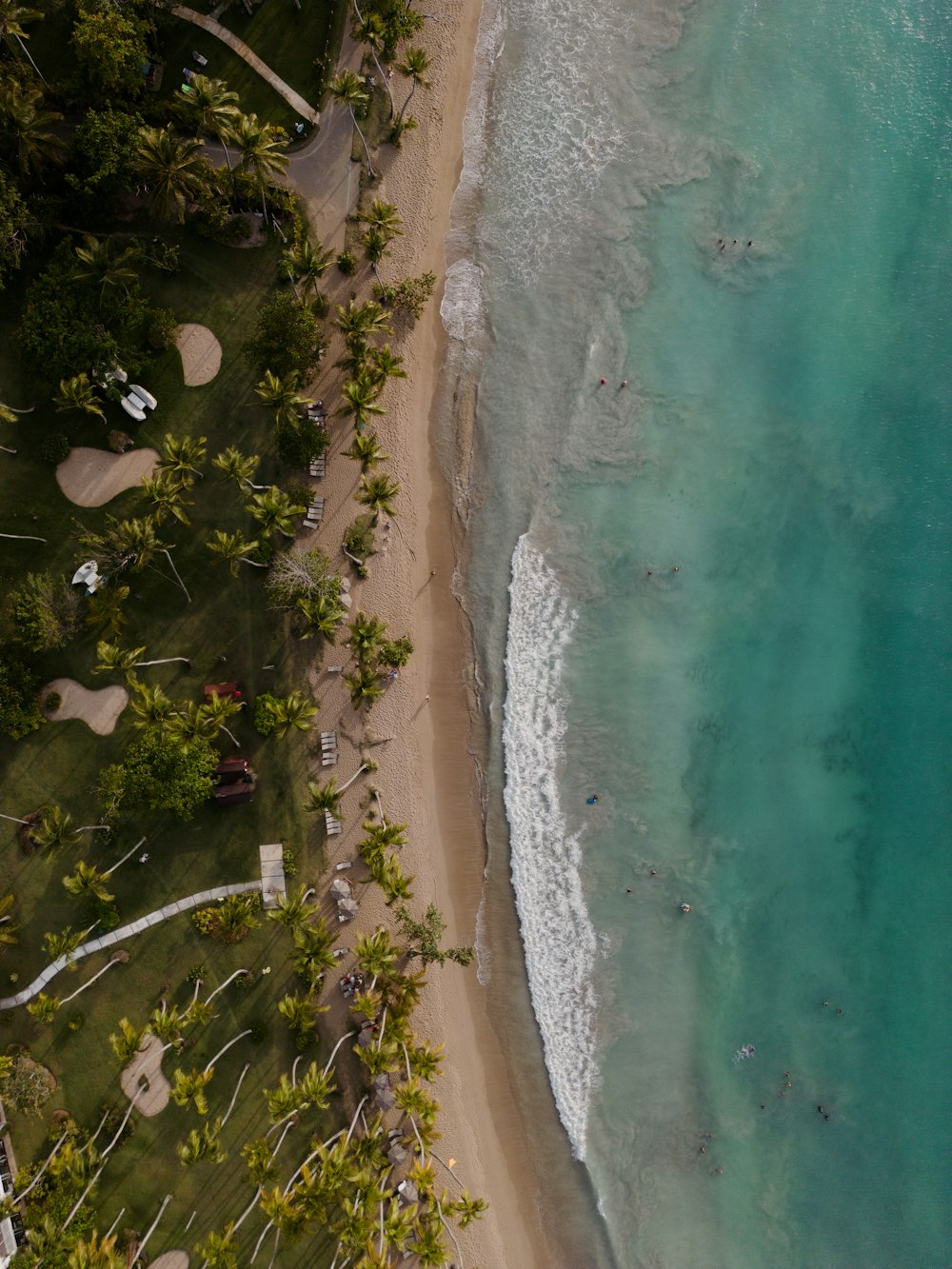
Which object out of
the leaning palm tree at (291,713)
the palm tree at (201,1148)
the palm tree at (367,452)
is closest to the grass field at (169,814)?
the leaning palm tree at (291,713)

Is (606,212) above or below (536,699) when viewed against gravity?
above

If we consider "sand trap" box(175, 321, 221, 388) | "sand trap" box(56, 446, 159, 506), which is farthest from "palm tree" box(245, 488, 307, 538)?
"sand trap" box(175, 321, 221, 388)

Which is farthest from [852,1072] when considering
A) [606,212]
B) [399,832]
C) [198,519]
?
[606,212]

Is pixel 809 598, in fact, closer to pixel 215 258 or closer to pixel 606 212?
pixel 606 212

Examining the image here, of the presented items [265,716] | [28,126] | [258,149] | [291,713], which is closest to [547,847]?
[291,713]

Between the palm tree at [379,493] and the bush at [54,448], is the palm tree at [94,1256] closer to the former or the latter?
the palm tree at [379,493]

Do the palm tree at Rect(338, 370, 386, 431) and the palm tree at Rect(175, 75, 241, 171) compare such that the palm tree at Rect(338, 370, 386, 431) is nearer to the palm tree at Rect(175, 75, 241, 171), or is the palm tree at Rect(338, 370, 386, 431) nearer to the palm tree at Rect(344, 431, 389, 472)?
the palm tree at Rect(344, 431, 389, 472)
